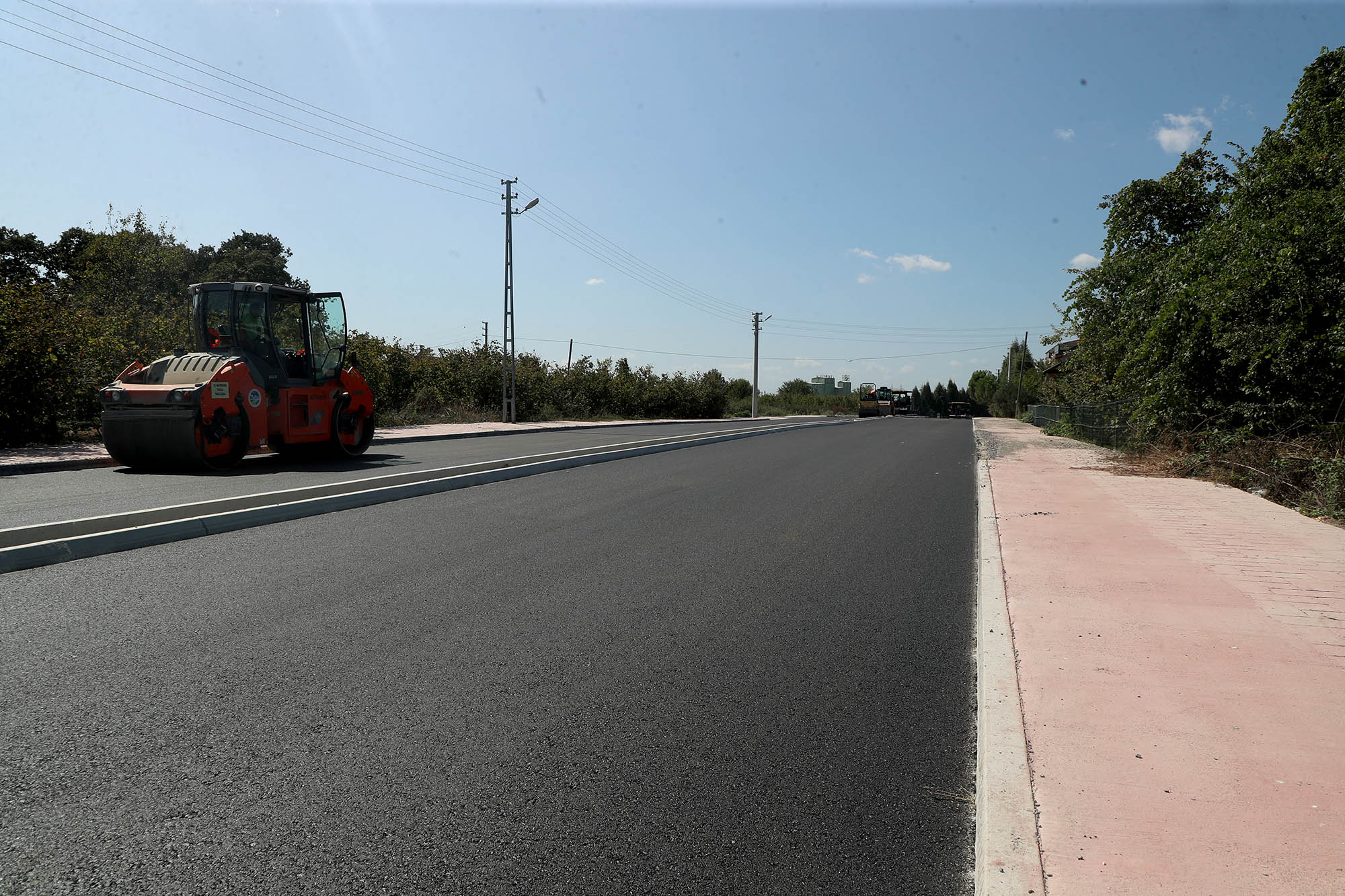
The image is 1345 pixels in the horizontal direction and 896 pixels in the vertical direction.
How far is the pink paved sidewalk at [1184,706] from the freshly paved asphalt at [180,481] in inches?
316

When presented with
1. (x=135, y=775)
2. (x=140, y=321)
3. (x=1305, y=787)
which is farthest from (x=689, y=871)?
(x=140, y=321)

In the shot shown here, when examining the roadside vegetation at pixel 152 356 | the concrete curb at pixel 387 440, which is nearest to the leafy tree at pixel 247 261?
the roadside vegetation at pixel 152 356

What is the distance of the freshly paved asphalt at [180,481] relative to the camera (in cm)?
785

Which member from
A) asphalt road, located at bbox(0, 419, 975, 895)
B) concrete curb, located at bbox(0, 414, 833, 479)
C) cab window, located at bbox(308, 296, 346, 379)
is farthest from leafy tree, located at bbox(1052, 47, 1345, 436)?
concrete curb, located at bbox(0, 414, 833, 479)

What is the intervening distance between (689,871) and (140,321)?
65.9ft

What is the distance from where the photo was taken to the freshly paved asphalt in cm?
785

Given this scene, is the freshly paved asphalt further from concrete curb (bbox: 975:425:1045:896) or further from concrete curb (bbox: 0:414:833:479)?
concrete curb (bbox: 975:425:1045:896)

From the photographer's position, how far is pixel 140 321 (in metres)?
17.7

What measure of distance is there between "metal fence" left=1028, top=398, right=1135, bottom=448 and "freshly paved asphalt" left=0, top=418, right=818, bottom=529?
13.2 metres

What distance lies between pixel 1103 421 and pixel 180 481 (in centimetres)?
2159

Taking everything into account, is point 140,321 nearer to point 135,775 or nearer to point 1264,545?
point 135,775

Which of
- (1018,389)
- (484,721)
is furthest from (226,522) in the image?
(1018,389)

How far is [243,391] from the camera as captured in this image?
38.9 feet

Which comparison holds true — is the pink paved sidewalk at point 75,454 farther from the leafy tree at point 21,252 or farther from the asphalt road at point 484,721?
the leafy tree at point 21,252
